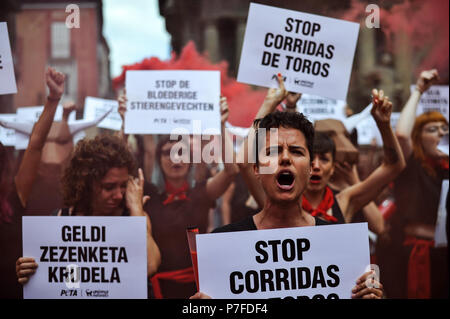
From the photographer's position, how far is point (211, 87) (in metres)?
3.39

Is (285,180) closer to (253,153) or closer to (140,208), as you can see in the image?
(253,153)

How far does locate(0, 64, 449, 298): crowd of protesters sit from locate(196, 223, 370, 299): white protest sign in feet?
0.26

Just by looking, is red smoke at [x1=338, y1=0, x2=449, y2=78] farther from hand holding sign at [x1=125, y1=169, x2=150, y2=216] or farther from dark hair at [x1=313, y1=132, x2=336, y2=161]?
hand holding sign at [x1=125, y1=169, x2=150, y2=216]

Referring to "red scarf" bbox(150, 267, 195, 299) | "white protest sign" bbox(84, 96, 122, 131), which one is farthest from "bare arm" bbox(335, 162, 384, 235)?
"white protest sign" bbox(84, 96, 122, 131)

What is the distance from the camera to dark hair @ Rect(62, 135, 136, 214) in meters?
2.85

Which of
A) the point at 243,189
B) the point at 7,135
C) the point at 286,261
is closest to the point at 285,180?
the point at 286,261

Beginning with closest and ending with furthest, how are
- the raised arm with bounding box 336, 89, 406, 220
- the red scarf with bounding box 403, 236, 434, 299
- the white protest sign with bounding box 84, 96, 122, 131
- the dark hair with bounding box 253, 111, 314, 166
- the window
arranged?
the dark hair with bounding box 253, 111, 314, 166, the raised arm with bounding box 336, 89, 406, 220, the red scarf with bounding box 403, 236, 434, 299, the white protest sign with bounding box 84, 96, 122, 131, the window

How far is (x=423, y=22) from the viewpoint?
234 inches

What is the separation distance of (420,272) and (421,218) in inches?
15.4

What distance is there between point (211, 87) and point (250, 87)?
7.76ft

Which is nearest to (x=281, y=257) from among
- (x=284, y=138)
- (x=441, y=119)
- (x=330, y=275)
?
(x=330, y=275)

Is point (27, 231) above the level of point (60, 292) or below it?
above

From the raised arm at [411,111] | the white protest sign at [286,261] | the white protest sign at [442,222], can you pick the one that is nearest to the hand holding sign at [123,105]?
the white protest sign at [286,261]

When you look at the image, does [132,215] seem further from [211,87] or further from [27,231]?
[211,87]
